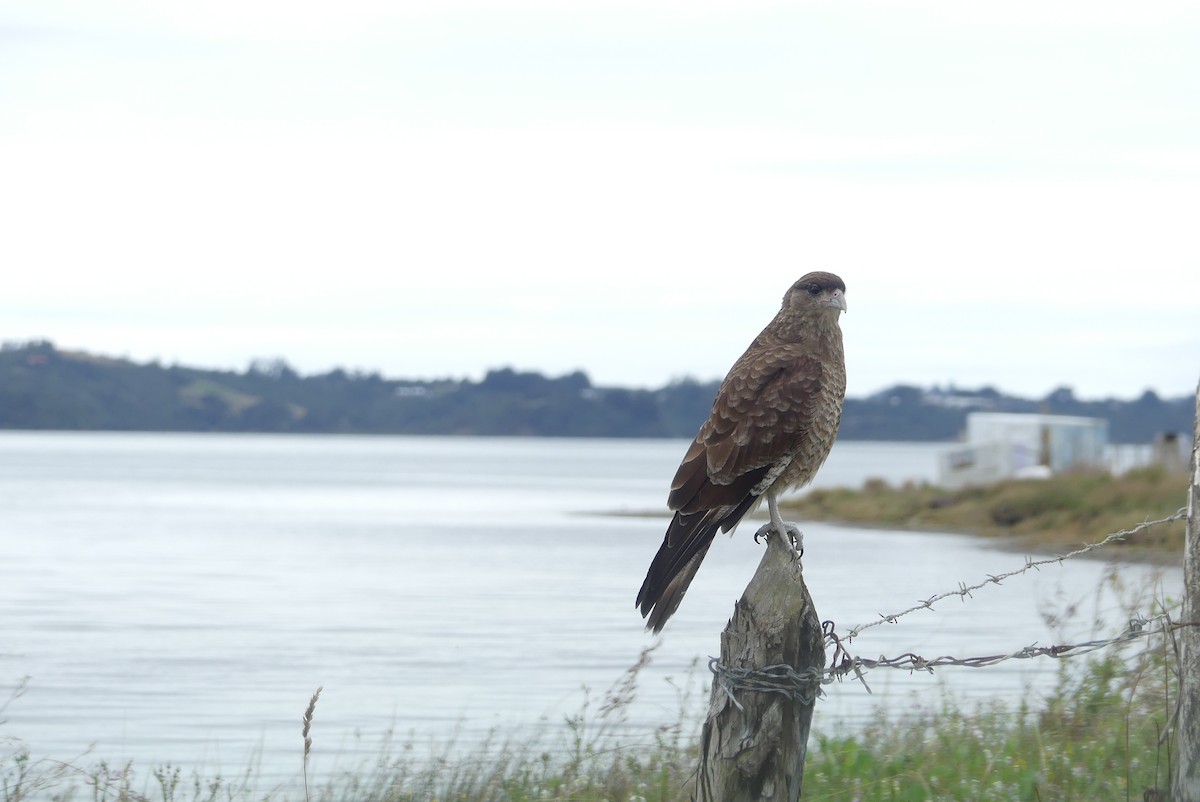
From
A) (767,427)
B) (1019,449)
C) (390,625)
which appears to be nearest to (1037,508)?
(1019,449)

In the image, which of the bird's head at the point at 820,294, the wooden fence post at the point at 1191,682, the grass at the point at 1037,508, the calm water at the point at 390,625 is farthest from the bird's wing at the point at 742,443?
the grass at the point at 1037,508

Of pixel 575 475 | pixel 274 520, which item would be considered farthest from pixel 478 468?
pixel 274 520

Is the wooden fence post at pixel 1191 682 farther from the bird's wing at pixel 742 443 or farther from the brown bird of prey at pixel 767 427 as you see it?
the bird's wing at pixel 742 443

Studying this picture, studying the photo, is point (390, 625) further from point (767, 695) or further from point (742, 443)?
point (767, 695)

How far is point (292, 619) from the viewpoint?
23875 millimetres

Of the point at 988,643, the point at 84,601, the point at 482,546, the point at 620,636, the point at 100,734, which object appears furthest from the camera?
the point at 482,546

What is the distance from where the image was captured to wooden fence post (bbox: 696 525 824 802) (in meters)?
4.37

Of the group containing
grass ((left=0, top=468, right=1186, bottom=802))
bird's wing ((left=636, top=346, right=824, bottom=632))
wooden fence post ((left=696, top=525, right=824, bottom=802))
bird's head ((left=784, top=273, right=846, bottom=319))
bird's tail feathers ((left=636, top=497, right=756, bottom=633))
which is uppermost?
bird's head ((left=784, top=273, right=846, bottom=319))

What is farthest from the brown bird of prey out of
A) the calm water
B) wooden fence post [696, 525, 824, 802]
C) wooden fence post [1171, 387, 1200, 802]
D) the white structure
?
the white structure

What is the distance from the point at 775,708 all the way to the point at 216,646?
16.7 m

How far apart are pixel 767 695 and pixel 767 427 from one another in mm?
1860

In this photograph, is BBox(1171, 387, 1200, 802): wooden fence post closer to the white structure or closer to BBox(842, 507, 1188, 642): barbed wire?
BBox(842, 507, 1188, 642): barbed wire

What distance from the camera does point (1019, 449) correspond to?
52.2 metres

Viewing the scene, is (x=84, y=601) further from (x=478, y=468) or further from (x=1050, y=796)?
(x=478, y=468)
